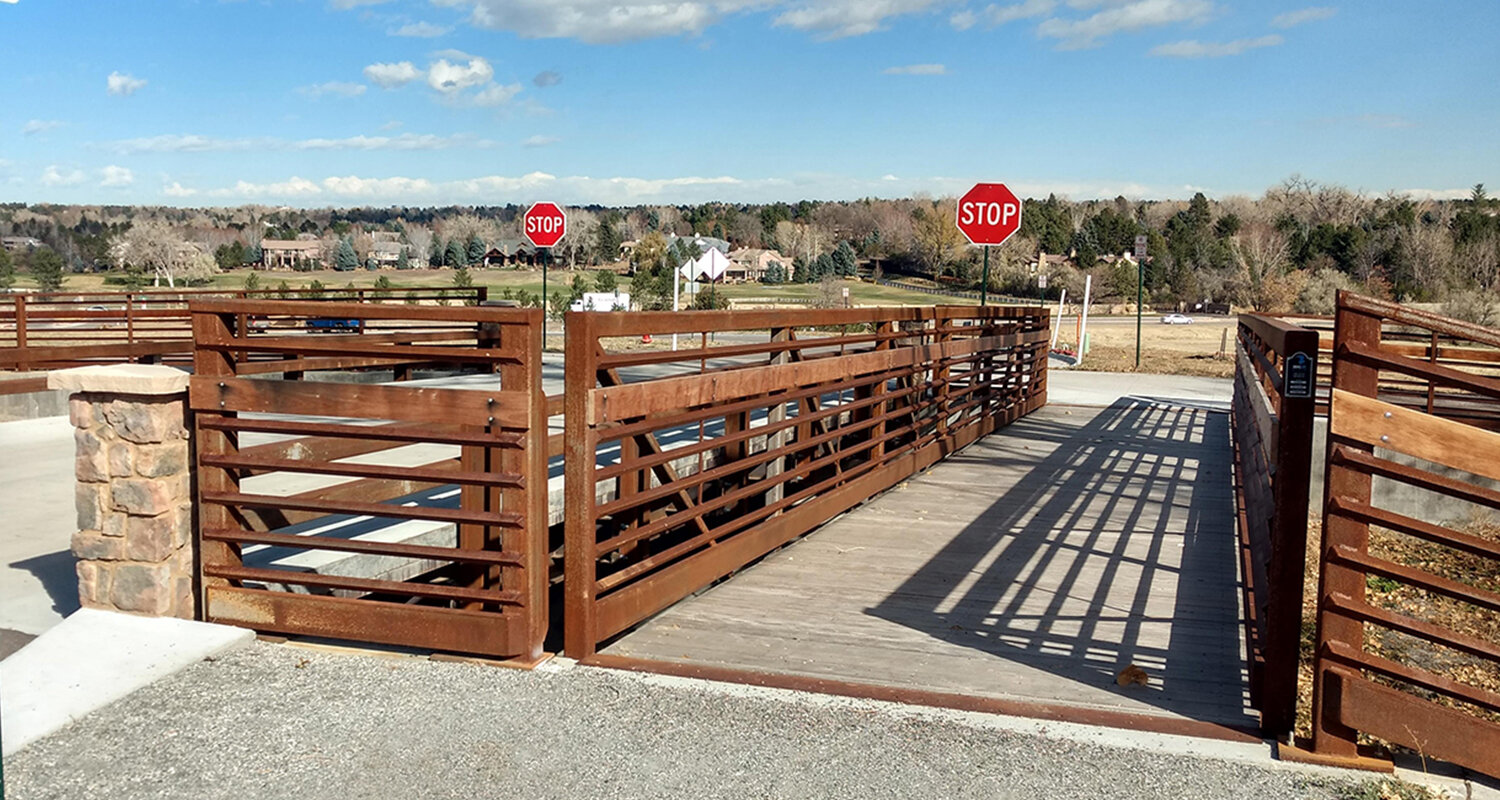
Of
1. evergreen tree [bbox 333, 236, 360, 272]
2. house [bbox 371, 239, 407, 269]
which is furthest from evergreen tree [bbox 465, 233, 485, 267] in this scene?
evergreen tree [bbox 333, 236, 360, 272]

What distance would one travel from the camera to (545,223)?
29.3 m

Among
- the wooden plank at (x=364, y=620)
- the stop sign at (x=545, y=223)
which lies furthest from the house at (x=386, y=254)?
the wooden plank at (x=364, y=620)

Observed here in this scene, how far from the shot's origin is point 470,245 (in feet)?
507

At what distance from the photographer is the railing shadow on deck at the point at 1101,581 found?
5085 mm

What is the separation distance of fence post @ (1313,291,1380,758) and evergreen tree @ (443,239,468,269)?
14553 cm

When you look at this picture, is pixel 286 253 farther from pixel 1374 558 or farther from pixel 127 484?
pixel 1374 558

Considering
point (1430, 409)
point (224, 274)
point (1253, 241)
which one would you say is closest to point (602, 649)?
Result: point (1430, 409)

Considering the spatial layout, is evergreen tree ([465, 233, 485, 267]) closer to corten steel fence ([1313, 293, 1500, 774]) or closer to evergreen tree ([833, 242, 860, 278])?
evergreen tree ([833, 242, 860, 278])

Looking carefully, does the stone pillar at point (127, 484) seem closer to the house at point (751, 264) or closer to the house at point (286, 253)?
the house at point (751, 264)

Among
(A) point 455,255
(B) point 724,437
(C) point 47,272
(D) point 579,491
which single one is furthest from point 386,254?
(D) point 579,491

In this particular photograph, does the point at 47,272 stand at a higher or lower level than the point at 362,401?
higher

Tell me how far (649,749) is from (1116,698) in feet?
6.25

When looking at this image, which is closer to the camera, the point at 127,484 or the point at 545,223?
the point at 127,484

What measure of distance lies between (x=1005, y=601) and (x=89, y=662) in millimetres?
4240
